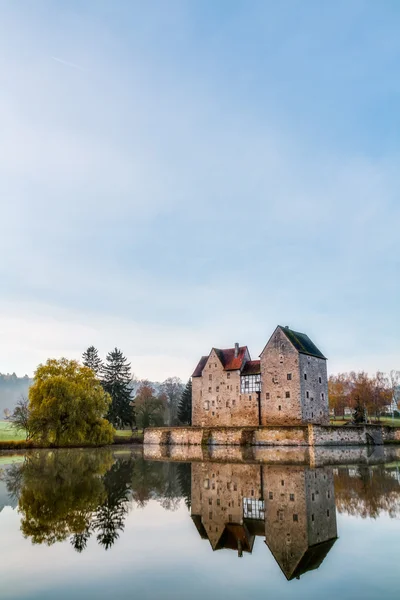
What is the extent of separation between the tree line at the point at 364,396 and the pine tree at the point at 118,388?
31001 millimetres

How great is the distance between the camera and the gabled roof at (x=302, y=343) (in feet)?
166

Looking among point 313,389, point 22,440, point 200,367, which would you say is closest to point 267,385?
point 313,389

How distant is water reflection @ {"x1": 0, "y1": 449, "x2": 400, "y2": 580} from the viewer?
8.24 metres

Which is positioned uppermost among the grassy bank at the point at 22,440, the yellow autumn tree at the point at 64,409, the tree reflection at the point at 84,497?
the yellow autumn tree at the point at 64,409

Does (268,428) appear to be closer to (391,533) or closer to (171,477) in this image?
(171,477)

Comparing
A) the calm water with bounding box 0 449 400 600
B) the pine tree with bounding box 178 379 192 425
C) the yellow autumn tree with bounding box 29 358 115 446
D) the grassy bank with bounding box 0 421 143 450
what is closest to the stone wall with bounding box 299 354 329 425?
the grassy bank with bounding box 0 421 143 450

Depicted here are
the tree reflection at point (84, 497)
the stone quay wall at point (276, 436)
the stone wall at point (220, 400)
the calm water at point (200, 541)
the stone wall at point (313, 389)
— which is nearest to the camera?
the calm water at point (200, 541)

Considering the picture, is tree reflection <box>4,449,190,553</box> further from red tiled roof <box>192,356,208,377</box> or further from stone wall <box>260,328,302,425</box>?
red tiled roof <box>192,356,208,377</box>

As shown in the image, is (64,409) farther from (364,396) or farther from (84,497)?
(364,396)

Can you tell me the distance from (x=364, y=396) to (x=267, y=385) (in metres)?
29.9

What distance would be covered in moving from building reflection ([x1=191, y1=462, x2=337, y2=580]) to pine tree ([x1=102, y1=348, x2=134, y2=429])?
151ft

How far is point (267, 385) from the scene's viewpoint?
2019 inches

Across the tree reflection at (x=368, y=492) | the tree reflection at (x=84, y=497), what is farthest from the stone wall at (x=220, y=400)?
the tree reflection at (x=368, y=492)

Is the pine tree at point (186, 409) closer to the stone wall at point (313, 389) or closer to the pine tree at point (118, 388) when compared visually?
the pine tree at point (118, 388)
